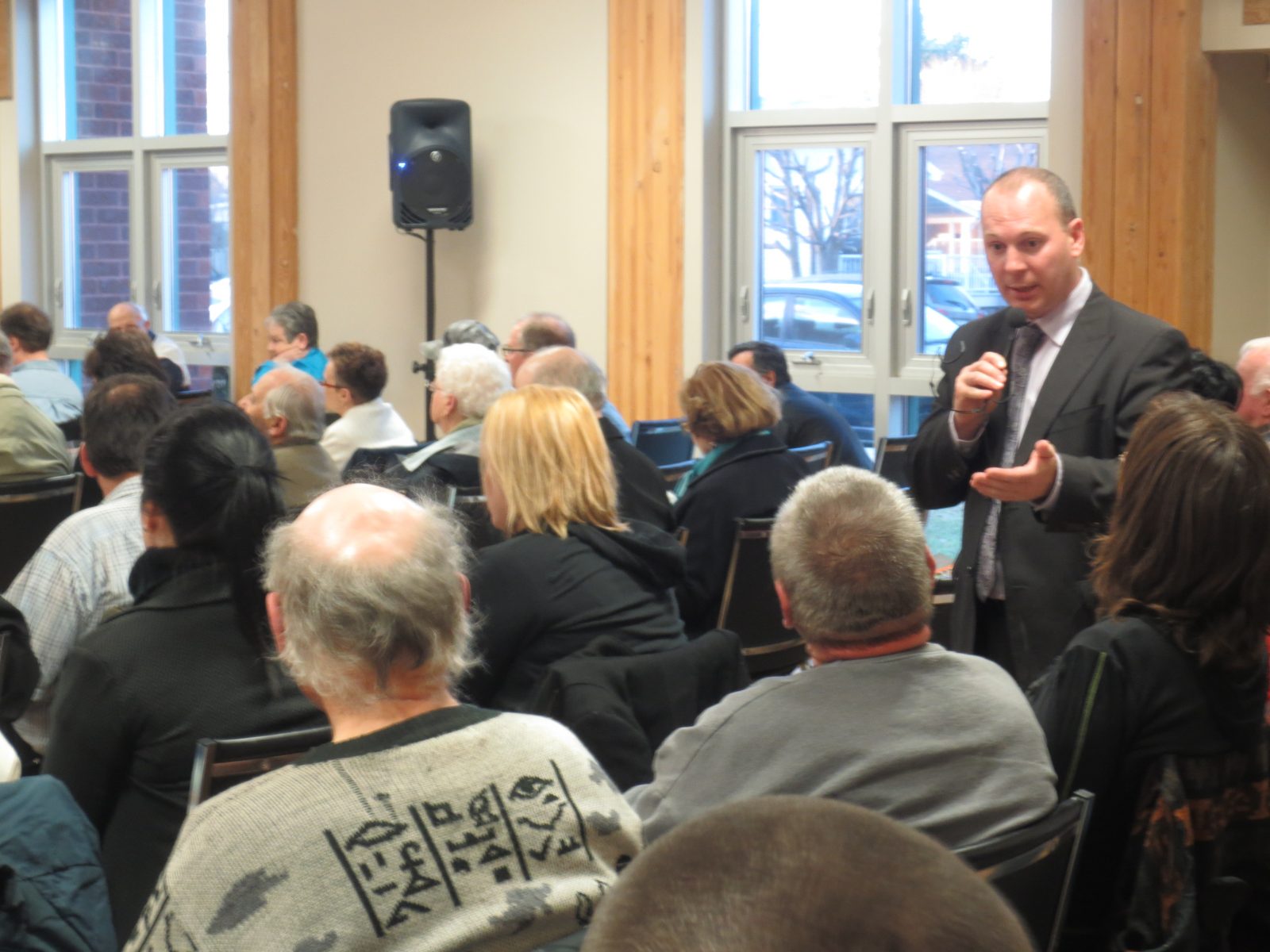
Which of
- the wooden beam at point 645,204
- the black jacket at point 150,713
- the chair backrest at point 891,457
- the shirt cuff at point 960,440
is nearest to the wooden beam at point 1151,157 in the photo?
the chair backrest at point 891,457

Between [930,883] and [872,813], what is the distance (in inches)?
2.1

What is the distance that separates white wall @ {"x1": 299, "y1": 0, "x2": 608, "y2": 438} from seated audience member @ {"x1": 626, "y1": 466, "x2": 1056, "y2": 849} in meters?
5.85

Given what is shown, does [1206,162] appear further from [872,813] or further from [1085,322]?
[872,813]

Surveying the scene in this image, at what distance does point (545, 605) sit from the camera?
2.66 m

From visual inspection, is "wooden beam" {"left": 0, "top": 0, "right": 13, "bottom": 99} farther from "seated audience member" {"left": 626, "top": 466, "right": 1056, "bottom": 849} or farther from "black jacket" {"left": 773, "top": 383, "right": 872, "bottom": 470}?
"seated audience member" {"left": 626, "top": 466, "right": 1056, "bottom": 849}

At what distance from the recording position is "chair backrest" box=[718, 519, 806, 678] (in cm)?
381

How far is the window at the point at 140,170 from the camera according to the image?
9.59 meters

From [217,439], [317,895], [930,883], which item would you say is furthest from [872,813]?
[217,439]

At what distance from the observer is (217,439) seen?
2305 mm

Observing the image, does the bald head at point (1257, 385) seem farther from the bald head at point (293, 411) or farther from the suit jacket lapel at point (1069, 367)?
the bald head at point (293, 411)

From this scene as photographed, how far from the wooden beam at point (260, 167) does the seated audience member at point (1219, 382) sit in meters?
5.98

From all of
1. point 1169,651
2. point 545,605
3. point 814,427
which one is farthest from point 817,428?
point 1169,651

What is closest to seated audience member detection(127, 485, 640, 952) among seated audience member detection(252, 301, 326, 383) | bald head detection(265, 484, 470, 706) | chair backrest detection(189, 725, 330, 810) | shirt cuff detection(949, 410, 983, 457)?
bald head detection(265, 484, 470, 706)

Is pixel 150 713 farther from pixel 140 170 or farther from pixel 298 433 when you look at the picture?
pixel 140 170
